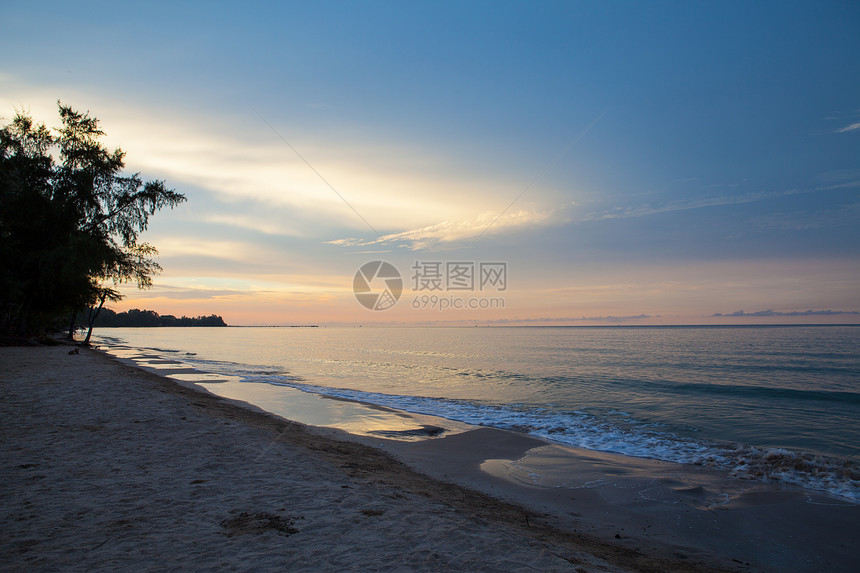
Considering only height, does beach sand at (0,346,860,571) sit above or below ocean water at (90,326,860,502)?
above

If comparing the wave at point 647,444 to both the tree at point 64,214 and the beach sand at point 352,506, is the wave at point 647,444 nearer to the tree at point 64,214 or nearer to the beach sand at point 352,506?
the beach sand at point 352,506

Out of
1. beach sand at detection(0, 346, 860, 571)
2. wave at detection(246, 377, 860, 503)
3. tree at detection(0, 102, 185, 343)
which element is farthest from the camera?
tree at detection(0, 102, 185, 343)

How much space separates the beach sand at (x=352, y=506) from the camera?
4.32 meters

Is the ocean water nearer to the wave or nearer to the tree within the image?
the wave

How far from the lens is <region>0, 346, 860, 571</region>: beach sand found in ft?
14.2

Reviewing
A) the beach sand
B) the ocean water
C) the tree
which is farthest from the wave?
the tree

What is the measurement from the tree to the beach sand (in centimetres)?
2140

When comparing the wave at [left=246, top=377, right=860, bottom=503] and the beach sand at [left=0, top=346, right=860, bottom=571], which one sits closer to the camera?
the beach sand at [left=0, top=346, right=860, bottom=571]

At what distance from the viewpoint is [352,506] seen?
5742 millimetres

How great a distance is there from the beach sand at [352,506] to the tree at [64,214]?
2140 cm

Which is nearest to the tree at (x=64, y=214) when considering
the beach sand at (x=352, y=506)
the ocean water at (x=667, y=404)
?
the ocean water at (x=667, y=404)

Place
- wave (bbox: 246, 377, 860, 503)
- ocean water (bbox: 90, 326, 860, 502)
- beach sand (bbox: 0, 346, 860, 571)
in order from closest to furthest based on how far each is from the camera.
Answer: beach sand (bbox: 0, 346, 860, 571), wave (bbox: 246, 377, 860, 503), ocean water (bbox: 90, 326, 860, 502)

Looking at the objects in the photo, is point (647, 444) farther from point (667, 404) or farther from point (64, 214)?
point (64, 214)

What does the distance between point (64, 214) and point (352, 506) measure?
34.0 m
